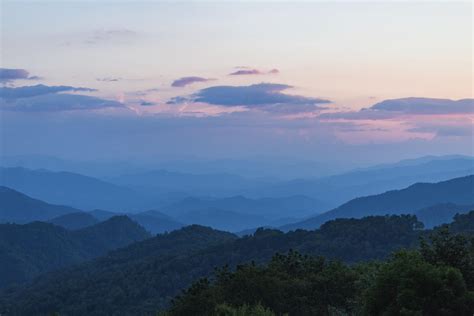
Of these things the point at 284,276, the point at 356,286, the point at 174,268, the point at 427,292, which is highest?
the point at 427,292

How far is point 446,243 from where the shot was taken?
35.3m

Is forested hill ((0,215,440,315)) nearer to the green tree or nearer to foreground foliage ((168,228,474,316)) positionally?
foreground foliage ((168,228,474,316))

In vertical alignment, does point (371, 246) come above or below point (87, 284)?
above

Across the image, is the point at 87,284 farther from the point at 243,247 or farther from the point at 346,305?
the point at 346,305

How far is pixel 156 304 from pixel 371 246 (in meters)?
49.8

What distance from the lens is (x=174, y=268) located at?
467 ft

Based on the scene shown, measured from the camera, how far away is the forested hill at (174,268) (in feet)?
391

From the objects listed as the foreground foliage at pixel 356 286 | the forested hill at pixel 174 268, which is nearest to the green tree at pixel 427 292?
the foreground foliage at pixel 356 286

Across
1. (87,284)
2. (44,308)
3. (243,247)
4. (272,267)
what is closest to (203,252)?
(243,247)

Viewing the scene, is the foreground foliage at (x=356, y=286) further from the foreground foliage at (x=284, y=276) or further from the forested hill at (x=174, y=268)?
the forested hill at (x=174, y=268)

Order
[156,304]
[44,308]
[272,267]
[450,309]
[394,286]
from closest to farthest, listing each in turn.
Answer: [450,309]
[394,286]
[272,267]
[156,304]
[44,308]

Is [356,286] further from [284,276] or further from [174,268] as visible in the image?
[174,268]

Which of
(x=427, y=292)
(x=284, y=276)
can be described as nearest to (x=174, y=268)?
(x=284, y=276)

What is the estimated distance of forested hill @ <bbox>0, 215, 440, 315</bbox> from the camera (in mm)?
119125
